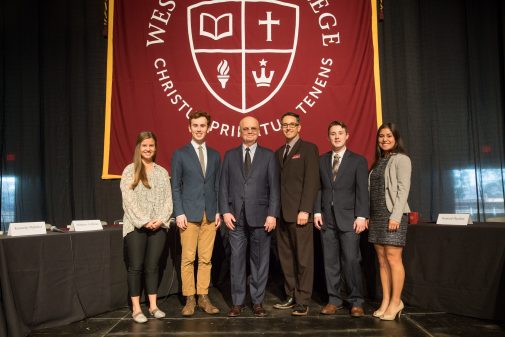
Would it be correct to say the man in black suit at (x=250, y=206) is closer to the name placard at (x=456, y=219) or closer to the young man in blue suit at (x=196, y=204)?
the young man in blue suit at (x=196, y=204)

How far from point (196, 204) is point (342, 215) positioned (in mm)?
1062

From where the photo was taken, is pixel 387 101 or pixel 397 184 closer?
pixel 397 184

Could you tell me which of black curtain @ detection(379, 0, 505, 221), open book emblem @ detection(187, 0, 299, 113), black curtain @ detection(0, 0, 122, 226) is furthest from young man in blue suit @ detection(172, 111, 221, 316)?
black curtain @ detection(379, 0, 505, 221)

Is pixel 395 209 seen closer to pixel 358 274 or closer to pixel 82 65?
pixel 358 274

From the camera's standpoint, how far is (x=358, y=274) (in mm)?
3168

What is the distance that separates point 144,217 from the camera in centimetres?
301

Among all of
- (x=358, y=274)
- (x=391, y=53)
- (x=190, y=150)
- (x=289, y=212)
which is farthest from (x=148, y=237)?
(x=391, y=53)

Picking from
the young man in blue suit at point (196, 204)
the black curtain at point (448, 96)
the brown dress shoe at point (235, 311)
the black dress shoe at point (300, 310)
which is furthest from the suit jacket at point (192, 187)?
the black curtain at point (448, 96)

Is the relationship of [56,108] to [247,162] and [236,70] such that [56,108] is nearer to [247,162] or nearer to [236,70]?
[236,70]

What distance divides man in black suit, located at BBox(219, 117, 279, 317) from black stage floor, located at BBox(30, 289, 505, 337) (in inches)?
7.9

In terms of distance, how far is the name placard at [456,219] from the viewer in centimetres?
317

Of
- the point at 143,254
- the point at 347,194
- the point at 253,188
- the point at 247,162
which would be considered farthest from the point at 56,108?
the point at 347,194

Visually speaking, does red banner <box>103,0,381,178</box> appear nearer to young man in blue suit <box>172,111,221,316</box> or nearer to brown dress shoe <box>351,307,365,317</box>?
young man in blue suit <box>172,111,221,316</box>

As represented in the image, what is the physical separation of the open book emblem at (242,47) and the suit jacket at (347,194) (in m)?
1.65
